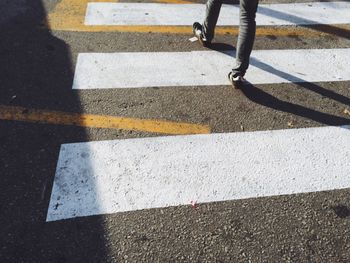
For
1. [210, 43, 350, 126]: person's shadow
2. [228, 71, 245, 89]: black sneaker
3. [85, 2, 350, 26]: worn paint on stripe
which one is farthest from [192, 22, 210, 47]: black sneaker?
[228, 71, 245, 89]: black sneaker

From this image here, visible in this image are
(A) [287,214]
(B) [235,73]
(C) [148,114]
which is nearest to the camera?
(A) [287,214]

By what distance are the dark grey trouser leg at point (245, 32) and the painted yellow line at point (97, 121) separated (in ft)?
2.48

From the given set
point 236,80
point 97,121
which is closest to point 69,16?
point 97,121

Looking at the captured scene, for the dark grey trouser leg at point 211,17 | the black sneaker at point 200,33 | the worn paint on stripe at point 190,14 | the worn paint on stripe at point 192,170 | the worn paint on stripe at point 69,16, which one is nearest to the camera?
the worn paint on stripe at point 192,170

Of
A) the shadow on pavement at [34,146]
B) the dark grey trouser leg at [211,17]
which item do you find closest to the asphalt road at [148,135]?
the shadow on pavement at [34,146]

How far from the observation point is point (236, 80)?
3979 mm

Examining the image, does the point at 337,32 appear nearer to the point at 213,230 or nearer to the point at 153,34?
the point at 153,34

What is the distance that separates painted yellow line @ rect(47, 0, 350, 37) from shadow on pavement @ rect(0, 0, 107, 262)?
200 mm

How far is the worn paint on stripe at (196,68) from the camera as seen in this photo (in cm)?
406

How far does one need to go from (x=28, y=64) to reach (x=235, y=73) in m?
1.97

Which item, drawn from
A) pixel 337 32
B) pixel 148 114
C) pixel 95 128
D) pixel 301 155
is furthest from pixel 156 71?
pixel 337 32

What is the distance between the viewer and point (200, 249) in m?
2.65

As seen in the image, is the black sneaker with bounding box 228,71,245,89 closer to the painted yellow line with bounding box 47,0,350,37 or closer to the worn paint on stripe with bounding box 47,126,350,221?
the worn paint on stripe with bounding box 47,126,350,221

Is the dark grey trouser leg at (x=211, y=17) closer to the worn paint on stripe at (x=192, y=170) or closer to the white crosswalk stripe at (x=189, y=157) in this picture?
the white crosswalk stripe at (x=189, y=157)
